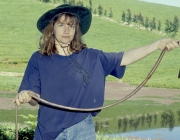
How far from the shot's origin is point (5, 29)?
26.8 meters

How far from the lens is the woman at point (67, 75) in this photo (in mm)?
2498

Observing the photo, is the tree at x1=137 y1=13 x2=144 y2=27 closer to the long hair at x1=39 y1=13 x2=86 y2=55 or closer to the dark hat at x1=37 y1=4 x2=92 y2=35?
the dark hat at x1=37 y1=4 x2=92 y2=35

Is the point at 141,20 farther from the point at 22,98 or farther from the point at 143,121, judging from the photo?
the point at 22,98

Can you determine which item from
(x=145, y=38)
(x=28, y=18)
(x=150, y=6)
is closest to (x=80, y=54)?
(x=145, y=38)

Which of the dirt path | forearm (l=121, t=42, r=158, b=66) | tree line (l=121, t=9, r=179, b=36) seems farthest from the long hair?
tree line (l=121, t=9, r=179, b=36)

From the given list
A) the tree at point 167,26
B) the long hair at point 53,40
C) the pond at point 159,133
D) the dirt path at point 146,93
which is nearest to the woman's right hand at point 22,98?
the long hair at point 53,40

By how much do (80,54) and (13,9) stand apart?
26.9 meters

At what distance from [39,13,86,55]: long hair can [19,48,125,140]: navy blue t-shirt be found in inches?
1.1

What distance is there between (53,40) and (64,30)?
0.08 m

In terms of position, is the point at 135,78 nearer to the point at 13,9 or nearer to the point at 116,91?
the point at 116,91

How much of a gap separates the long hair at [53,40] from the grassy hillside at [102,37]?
16.2 m

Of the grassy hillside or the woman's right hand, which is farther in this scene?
the grassy hillside

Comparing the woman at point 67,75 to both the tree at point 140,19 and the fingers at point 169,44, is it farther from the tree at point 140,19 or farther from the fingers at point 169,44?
the tree at point 140,19

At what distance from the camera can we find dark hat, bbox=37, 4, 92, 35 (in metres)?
2.59
